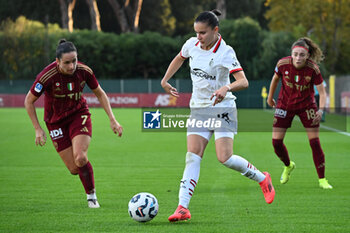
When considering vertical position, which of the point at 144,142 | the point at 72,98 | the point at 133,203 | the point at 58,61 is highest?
the point at 58,61

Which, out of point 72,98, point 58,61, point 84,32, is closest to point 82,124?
point 72,98

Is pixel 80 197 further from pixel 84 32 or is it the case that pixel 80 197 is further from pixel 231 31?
pixel 84 32

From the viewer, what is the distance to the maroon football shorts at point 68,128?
7.65 m

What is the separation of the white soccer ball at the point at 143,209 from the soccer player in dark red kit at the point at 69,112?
105cm

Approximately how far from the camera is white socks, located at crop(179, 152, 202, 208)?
6.65 m

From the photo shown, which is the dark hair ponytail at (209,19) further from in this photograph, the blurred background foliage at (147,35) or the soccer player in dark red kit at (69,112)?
the blurred background foliage at (147,35)

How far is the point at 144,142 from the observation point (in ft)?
59.2

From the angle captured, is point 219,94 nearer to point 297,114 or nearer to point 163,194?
point 163,194

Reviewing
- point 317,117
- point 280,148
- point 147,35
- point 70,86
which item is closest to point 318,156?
point 280,148

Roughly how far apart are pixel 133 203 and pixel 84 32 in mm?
49598

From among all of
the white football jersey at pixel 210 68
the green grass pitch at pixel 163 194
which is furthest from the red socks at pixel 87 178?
the white football jersey at pixel 210 68

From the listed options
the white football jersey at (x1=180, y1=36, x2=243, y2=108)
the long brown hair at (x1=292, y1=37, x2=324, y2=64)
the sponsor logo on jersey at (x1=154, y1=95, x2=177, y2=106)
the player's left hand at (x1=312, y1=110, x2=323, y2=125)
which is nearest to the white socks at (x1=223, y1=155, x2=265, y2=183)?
the white football jersey at (x1=180, y1=36, x2=243, y2=108)

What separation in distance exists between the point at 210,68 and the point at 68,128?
84.3 inches

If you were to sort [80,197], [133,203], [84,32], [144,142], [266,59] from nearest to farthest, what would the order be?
[133,203] < [80,197] < [144,142] < [266,59] < [84,32]
